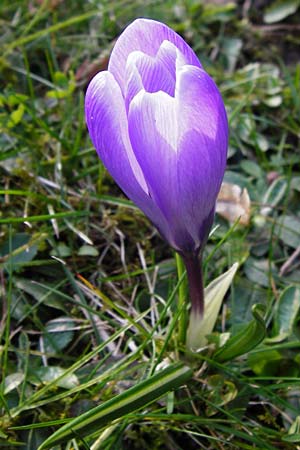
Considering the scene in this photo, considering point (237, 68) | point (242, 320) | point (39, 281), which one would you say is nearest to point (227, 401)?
point (242, 320)

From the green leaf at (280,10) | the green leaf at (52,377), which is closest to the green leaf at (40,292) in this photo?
the green leaf at (52,377)

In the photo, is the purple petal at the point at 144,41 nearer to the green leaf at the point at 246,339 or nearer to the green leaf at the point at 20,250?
the green leaf at the point at 246,339

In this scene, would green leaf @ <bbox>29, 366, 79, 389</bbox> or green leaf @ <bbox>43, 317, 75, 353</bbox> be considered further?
green leaf @ <bbox>43, 317, 75, 353</bbox>

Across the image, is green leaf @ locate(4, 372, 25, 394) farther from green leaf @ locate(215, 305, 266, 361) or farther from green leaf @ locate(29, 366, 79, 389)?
green leaf @ locate(215, 305, 266, 361)

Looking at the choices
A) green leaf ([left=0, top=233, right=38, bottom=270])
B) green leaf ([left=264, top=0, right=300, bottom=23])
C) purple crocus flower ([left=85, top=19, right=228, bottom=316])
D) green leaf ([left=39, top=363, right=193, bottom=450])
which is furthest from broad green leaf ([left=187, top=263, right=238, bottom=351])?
green leaf ([left=264, top=0, right=300, bottom=23])

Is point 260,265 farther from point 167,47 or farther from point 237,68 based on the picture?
point 237,68

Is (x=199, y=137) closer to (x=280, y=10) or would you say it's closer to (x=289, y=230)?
(x=289, y=230)

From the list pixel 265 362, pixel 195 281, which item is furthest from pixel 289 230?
pixel 195 281
